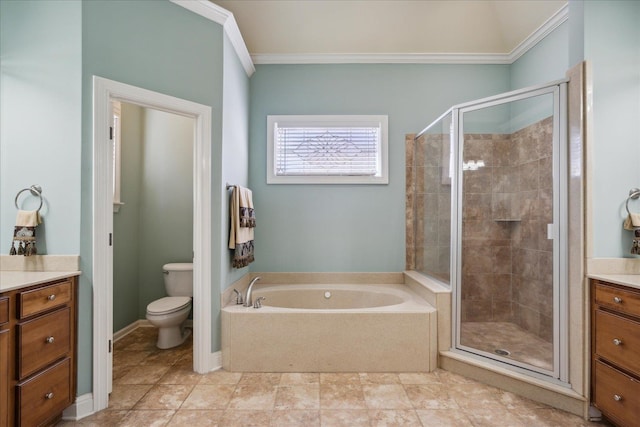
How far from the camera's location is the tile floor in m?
1.74

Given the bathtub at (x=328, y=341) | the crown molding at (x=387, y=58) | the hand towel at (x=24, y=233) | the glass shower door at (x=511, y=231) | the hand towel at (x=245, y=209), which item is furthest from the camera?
the crown molding at (x=387, y=58)

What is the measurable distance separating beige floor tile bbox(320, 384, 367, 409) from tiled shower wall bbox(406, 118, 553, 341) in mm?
1027

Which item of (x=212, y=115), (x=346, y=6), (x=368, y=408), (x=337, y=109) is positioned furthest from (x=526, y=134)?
(x=212, y=115)

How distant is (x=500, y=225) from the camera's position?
8.32ft

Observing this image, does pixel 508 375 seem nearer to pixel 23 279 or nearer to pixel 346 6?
pixel 23 279

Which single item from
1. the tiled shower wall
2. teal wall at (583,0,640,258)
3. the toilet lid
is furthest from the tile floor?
teal wall at (583,0,640,258)

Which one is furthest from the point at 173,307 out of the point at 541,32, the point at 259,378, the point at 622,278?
the point at 541,32

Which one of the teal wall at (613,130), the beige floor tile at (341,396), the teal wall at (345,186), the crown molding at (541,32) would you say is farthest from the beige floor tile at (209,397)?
the crown molding at (541,32)

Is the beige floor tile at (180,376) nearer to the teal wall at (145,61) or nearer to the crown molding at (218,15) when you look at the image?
the teal wall at (145,61)

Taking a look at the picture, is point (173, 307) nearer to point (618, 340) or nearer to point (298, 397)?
point (298, 397)

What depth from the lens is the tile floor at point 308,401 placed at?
1740 millimetres

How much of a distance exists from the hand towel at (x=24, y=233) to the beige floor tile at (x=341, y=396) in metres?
1.94

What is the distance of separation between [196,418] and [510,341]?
225cm

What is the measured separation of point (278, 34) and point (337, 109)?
0.91 m
